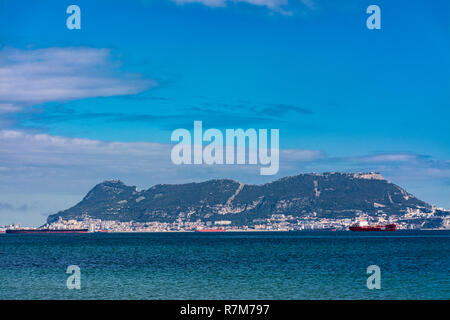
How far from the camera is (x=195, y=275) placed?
6950cm

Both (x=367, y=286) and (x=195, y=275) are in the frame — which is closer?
(x=367, y=286)
